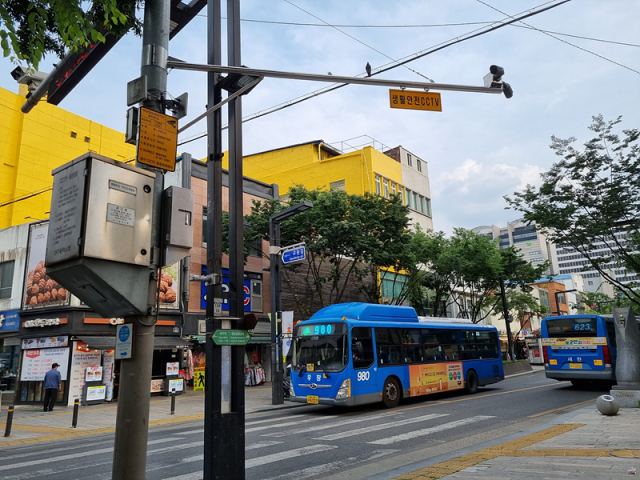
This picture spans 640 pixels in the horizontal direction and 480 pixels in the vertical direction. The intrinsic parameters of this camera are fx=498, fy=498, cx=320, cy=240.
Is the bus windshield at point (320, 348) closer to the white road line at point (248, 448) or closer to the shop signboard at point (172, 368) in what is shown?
the white road line at point (248, 448)

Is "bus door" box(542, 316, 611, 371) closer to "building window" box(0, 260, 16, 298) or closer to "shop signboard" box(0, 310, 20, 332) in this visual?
"shop signboard" box(0, 310, 20, 332)

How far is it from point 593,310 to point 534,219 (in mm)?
75291

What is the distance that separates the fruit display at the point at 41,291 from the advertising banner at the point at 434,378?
14934 millimetres

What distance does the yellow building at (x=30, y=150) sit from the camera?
30.1 metres

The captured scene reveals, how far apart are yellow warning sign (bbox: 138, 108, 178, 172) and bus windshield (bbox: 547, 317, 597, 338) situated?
18.3 meters

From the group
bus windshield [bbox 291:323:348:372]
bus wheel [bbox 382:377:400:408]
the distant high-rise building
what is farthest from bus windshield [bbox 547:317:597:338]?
the distant high-rise building

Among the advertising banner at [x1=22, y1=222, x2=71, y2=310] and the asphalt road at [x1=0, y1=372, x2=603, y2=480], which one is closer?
the asphalt road at [x1=0, y1=372, x2=603, y2=480]

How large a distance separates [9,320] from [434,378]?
1927 centimetres

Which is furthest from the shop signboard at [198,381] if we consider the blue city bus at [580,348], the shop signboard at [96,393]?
the blue city bus at [580,348]

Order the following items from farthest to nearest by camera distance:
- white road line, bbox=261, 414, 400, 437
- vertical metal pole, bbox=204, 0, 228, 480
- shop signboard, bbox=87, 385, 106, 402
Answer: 1. shop signboard, bbox=87, 385, 106, 402
2. white road line, bbox=261, 414, 400, 437
3. vertical metal pole, bbox=204, 0, 228, 480

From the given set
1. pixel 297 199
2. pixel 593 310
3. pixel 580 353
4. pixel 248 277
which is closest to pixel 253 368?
pixel 248 277

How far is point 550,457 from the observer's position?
6.93 m

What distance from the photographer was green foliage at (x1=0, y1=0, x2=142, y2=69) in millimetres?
4957

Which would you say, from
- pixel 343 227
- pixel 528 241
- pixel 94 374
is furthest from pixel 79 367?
pixel 528 241
